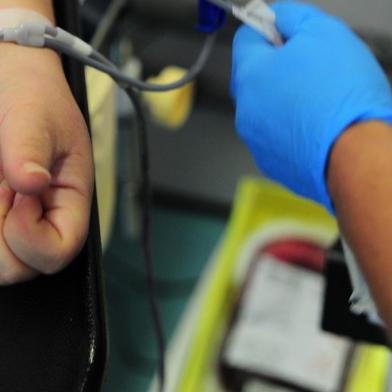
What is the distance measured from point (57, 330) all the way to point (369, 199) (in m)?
0.26

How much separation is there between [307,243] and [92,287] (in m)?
1.00

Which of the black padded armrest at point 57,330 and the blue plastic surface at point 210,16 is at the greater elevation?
the blue plastic surface at point 210,16

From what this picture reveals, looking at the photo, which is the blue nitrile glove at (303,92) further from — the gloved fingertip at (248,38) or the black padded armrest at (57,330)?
the black padded armrest at (57,330)

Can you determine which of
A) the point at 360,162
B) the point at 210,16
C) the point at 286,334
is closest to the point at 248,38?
the point at 210,16

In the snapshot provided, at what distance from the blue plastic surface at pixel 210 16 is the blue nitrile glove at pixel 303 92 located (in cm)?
3

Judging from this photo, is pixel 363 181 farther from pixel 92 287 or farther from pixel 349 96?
pixel 92 287

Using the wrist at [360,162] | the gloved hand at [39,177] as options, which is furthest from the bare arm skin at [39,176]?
the wrist at [360,162]

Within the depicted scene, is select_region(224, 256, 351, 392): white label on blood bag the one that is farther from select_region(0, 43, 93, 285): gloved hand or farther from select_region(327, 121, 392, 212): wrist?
select_region(0, 43, 93, 285): gloved hand

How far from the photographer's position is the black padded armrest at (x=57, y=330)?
409 mm

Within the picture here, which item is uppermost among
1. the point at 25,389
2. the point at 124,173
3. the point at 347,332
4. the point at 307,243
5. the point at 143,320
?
the point at 25,389

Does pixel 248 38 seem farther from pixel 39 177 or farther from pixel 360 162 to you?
pixel 39 177

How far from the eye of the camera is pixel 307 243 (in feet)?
4.52

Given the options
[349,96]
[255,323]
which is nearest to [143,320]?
[255,323]

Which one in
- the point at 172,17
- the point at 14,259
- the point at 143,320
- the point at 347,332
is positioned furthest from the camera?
the point at 143,320
